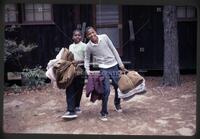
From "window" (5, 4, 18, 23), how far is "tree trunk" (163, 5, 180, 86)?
40.8 inches

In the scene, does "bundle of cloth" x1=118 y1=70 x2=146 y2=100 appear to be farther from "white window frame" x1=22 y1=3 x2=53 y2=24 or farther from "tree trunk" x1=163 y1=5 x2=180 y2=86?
"white window frame" x1=22 y1=3 x2=53 y2=24

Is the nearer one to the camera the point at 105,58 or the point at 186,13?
the point at 186,13

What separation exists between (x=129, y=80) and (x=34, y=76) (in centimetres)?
67

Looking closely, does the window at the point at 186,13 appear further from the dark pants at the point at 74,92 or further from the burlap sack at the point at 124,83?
the dark pants at the point at 74,92

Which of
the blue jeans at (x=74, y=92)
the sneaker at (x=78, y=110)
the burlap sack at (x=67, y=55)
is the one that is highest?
the burlap sack at (x=67, y=55)

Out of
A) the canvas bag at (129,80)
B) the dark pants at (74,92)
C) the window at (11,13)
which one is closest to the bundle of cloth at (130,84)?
the canvas bag at (129,80)

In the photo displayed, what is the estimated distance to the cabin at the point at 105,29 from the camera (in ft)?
14.0

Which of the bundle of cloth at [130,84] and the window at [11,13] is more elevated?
the window at [11,13]

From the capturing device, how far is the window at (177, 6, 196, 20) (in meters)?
4.22

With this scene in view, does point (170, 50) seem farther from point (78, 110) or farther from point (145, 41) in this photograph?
point (78, 110)

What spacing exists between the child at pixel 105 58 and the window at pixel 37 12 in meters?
0.30

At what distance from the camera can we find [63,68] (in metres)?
4.34

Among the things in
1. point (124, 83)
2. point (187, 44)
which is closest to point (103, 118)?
point (124, 83)

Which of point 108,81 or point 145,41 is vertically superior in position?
point 145,41
